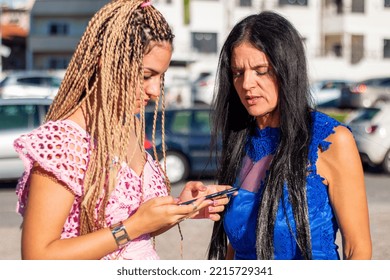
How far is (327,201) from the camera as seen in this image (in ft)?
9.07

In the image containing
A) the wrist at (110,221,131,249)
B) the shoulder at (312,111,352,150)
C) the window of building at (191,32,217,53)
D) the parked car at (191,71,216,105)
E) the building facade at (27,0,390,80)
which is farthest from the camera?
the window of building at (191,32,217,53)

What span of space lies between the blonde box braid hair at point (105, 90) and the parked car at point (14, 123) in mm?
10348

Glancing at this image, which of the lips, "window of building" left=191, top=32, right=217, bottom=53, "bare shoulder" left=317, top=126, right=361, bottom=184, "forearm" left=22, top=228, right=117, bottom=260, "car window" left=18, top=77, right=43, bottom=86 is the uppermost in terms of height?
the lips

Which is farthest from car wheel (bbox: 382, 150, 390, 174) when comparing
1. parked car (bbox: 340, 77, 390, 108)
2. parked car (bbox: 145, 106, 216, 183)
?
parked car (bbox: 340, 77, 390, 108)

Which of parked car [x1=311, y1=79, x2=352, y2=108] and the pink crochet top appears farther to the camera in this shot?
parked car [x1=311, y1=79, x2=352, y2=108]

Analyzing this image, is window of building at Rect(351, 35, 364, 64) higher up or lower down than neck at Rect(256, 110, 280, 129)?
lower down

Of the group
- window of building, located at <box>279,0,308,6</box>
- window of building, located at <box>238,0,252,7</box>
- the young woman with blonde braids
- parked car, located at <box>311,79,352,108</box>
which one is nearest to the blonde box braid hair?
the young woman with blonde braids

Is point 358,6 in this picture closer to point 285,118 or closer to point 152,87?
point 285,118

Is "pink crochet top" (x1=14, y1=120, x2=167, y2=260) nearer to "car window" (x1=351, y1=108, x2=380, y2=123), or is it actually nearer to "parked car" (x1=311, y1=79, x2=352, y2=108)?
"car window" (x1=351, y1=108, x2=380, y2=123)

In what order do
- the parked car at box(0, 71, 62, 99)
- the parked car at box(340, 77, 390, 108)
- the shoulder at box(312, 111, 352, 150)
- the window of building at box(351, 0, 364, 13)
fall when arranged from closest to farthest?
1. the shoulder at box(312, 111, 352, 150)
2. the parked car at box(340, 77, 390, 108)
3. the parked car at box(0, 71, 62, 99)
4. the window of building at box(351, 0, 364, 13)

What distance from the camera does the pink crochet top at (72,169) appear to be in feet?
7.43

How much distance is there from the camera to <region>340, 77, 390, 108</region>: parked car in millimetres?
27703

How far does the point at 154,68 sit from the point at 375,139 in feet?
41.3

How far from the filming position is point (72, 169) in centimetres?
228
